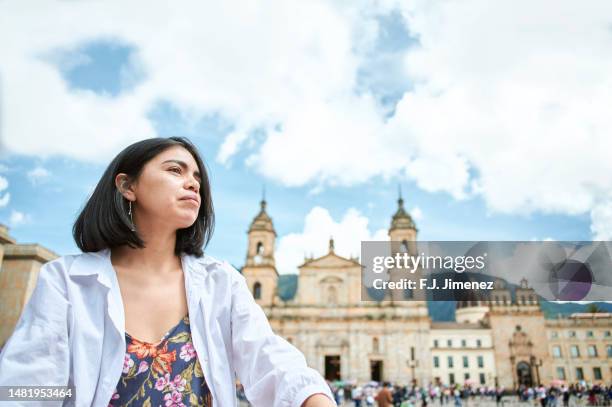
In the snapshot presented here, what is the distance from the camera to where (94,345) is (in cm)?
119

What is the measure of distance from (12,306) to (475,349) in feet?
110

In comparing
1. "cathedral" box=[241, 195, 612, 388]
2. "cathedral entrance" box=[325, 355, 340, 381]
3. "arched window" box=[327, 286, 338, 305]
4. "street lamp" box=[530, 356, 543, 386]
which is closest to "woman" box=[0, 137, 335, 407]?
"cathedral" box=[241, 195, 612, 388]

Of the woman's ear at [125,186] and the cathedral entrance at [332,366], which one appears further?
the cathedral entrance at [332,366]

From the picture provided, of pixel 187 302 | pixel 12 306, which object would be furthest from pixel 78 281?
pixel 12 306

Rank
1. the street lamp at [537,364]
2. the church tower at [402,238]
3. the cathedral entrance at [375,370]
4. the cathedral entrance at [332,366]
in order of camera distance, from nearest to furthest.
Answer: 1. the street lamp at [537,364]
2. the cathedral entrance at [375,370]
3. the cathedral entrance at [332,366]
4. the church tower at [402,238]

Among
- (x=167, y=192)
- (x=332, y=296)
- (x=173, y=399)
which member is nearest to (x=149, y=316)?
(x=173, y=399)

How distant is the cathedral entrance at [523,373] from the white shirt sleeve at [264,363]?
4020cm

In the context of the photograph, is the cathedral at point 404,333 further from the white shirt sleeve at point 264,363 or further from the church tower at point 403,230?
the white shirt sleeve at point 264,363

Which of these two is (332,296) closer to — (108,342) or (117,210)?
(117,210)

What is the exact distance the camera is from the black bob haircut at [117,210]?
1381 mm

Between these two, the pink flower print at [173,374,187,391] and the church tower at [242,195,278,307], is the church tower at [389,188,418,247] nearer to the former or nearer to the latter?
the church tower at [242,195,278,307]

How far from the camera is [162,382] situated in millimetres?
1200

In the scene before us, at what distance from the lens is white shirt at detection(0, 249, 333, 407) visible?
3.59 ft

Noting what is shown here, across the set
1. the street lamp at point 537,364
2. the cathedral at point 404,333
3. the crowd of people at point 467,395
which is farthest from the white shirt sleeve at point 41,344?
the street lamp at point 537,364
